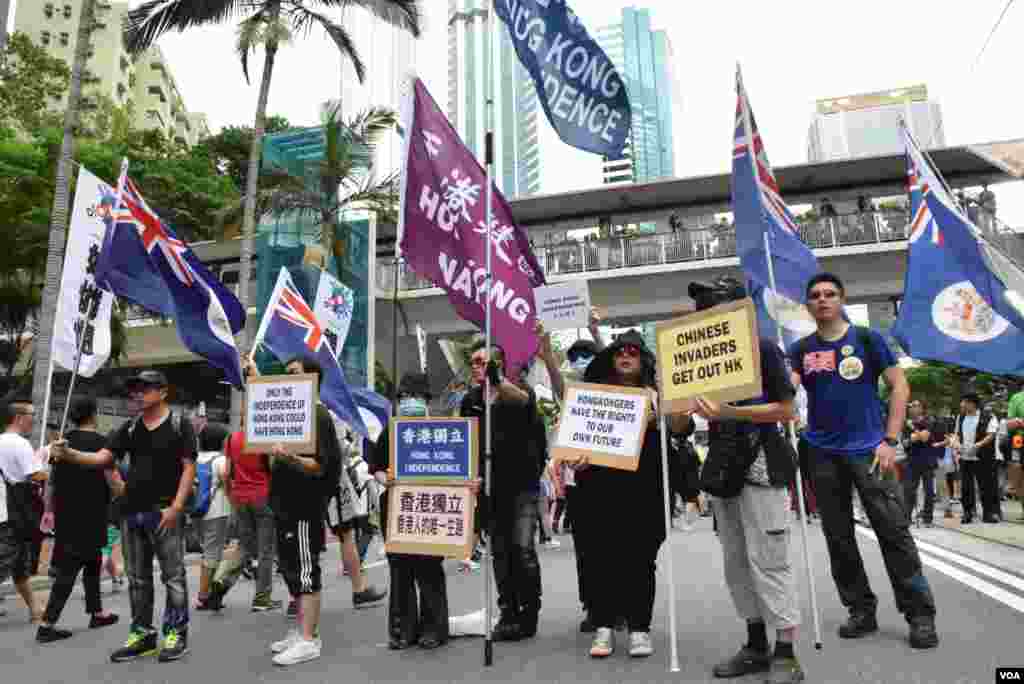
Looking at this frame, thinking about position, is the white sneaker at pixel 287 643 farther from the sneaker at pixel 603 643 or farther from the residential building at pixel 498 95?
the residential building at pixel 498 95

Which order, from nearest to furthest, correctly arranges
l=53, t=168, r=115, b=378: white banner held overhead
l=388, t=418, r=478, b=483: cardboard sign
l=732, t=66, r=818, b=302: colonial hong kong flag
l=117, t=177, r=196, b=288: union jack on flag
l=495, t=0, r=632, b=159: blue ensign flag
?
l=388, t=418, r=478, b=483: cardboard sign → l=732, t=66, r=818, b=302: colonial hong kong flag → l=495, t=0, r=632, b=159: blue ensign flag → l=117, t=177, r=196, b=288: union jack on flag → l=53, t=168, r=115, b=378: white banner held overhead

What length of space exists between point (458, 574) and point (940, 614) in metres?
5.05

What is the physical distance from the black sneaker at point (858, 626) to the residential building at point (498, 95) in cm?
454

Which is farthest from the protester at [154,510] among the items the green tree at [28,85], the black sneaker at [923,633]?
the green tree at [28,85]

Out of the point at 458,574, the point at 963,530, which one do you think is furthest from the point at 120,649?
the point at 963,530

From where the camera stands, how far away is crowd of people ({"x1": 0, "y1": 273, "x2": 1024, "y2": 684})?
407cm

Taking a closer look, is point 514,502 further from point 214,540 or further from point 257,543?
point 214,540

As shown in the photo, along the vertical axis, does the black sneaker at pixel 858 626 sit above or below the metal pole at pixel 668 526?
below

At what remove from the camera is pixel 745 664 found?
407cm

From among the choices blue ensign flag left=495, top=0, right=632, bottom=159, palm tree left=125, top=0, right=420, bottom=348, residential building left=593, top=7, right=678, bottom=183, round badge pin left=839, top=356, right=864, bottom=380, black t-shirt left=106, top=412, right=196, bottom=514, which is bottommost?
black t-shirt left=106, top=412, right=196, bottom=514

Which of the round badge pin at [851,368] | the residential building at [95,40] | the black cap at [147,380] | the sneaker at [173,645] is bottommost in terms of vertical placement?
the sneaker at [173,645]

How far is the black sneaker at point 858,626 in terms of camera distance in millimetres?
4637

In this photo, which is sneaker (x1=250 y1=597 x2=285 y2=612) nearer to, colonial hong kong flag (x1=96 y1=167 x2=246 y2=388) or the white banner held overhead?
colonial hong kong flag (x1=96 y1=167 x2=246 y2=388)

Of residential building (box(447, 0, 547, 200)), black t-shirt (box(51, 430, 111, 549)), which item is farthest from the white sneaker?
residential building (box(447, 0, 547, 200))
